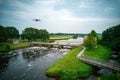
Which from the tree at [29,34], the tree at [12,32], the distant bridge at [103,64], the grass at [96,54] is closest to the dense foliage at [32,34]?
the tree at [29,34]

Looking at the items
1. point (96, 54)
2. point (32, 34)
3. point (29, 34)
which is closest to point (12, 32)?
point (29, 34)

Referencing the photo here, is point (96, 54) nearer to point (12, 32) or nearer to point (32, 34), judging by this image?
point (32, 34)

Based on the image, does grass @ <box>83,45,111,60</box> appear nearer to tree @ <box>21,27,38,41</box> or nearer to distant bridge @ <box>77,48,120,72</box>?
distant bridge @ <box>77,48,120,72</box>

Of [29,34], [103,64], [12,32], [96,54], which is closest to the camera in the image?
[103,64]

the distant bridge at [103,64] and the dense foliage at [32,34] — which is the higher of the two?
the dense foliage at [32,34]

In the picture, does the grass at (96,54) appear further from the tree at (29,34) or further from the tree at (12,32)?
the tree at (12,32)

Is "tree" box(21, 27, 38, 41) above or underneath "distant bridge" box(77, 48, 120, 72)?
above

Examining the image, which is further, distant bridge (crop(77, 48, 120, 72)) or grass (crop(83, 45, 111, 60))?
grass (crop(83, 45, 111, 60))

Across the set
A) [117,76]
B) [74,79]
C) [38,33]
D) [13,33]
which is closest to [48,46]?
[38,33]

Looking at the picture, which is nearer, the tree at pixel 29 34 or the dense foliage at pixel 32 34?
the tree at pixel 29 34

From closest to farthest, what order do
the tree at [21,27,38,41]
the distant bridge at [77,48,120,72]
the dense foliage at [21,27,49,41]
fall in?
1. the distant bridge at [77,48,120,72]
2. the tree at [21,27,38,41]
3. the dense foliage at [21,27,49,41]

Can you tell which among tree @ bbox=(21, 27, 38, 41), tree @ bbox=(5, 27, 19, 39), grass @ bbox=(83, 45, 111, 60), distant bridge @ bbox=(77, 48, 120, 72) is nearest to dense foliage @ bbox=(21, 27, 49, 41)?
tree @ bbox=(21, 27, 38, 41)
